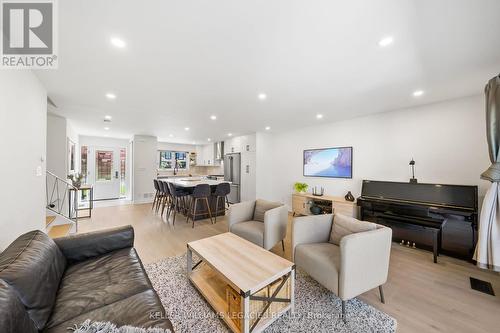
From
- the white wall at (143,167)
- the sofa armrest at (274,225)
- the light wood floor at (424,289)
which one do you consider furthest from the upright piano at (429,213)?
the white wall at (143,167)

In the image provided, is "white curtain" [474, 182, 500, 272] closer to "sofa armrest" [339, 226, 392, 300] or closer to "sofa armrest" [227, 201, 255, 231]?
"sofa armrest" [339, 226, 392, 300]

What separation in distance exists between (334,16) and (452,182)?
3.46 m

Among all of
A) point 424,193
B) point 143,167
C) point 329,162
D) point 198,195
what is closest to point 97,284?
point 198,195

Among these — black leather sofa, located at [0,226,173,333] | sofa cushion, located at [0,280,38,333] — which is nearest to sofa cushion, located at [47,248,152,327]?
black leather sofa, located at [0,226,173,333]

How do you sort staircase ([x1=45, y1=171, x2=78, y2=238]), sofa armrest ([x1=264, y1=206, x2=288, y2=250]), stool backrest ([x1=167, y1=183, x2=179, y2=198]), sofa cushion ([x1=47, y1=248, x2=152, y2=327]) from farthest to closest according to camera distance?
1. stool backrest ([x1=167, y1=183, x2=179, y2=198])
2. staircase ([x1=45, y1=171, x2=78, y2=238])
3. sofa armrest ([x1=264, y1=206, x2=288, y2=250])
4. sofa cushion ([x1=47, y1=248, x2=152, y2=327])

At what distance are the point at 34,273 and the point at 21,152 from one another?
162cm

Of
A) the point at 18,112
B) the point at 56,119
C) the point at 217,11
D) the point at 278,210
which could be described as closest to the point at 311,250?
the point at 278,210

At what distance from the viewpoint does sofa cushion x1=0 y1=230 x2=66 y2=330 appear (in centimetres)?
105

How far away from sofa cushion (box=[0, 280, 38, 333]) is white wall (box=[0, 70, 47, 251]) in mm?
1218

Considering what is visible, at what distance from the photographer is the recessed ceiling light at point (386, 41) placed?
1.66 metres

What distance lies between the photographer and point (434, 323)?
168 centimetres

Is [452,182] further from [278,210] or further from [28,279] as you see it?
[28,279]

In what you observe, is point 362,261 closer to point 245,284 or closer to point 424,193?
point 245,284

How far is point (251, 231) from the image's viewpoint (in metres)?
2.76
